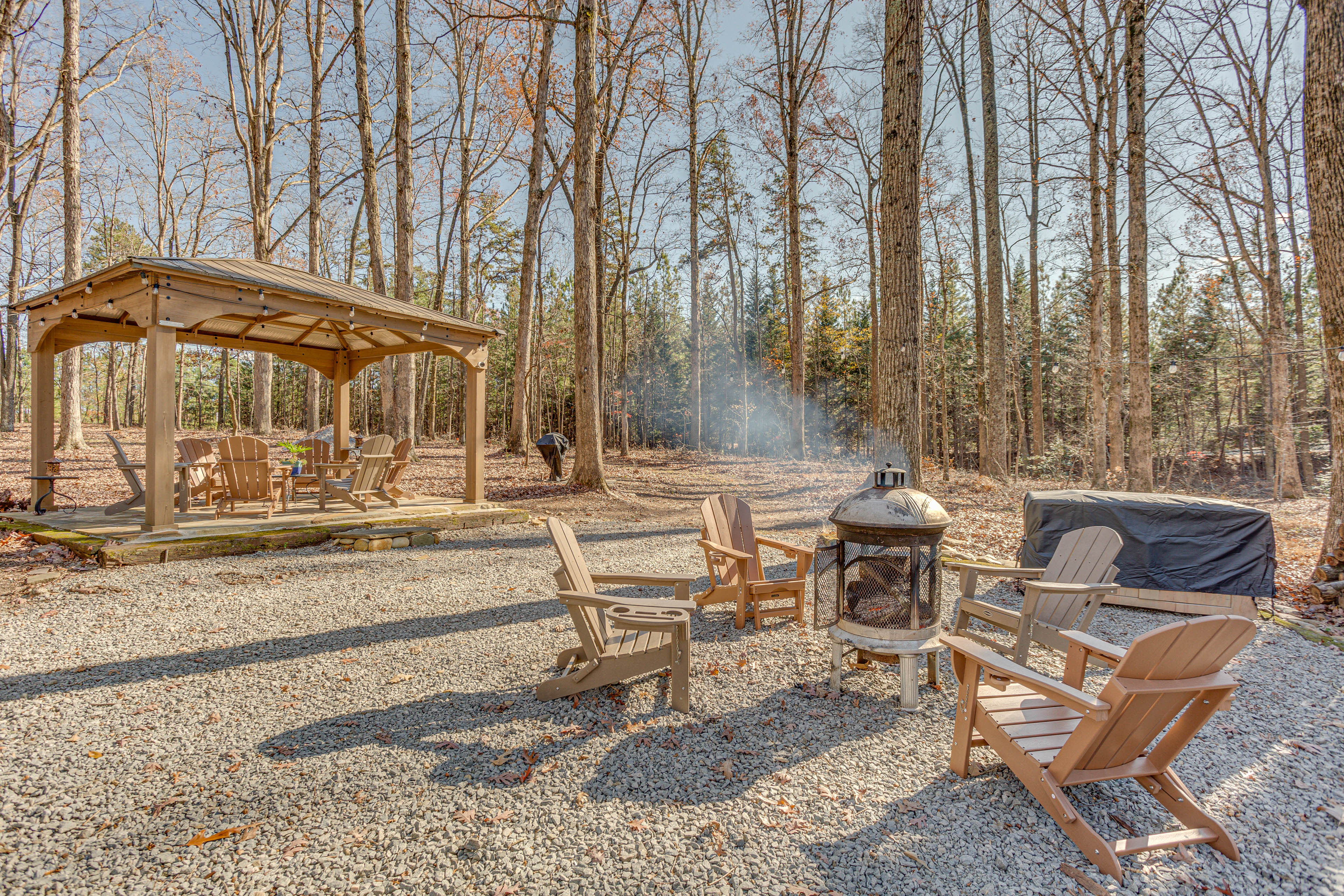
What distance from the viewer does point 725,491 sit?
1318 centimetres

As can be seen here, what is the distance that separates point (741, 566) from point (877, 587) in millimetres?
1248

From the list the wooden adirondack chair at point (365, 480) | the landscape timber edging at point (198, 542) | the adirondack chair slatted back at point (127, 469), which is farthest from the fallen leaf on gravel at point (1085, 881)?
the adirondack chair slatted back at point (127, 469)

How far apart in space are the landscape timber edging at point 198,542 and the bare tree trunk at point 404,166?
4.85m

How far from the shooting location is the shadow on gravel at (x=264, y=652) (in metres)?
3.27

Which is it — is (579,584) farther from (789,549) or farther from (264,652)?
(264,652)

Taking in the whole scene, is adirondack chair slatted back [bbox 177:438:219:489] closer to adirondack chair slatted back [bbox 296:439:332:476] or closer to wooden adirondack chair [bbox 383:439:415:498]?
adirondack chair slatted back [bbox 296:439:332:476]

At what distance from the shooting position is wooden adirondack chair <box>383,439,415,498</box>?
831 centimetres

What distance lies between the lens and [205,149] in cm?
2025

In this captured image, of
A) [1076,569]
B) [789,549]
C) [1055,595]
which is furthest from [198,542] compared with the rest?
[1076,569]

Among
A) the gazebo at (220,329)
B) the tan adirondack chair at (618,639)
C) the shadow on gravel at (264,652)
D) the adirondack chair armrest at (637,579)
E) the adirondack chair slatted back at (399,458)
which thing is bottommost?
the shadow on gravel at (264,652)

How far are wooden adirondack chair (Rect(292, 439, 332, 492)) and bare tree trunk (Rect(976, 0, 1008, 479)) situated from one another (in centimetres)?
1307

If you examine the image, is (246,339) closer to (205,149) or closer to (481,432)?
(481,432)

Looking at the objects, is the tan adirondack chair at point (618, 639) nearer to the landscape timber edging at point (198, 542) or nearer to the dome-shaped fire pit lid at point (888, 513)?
the dome-shaped fire pit lid at point (888, 513)

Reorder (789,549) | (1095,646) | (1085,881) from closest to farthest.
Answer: (1085,881), (1095,646), (789,549)
